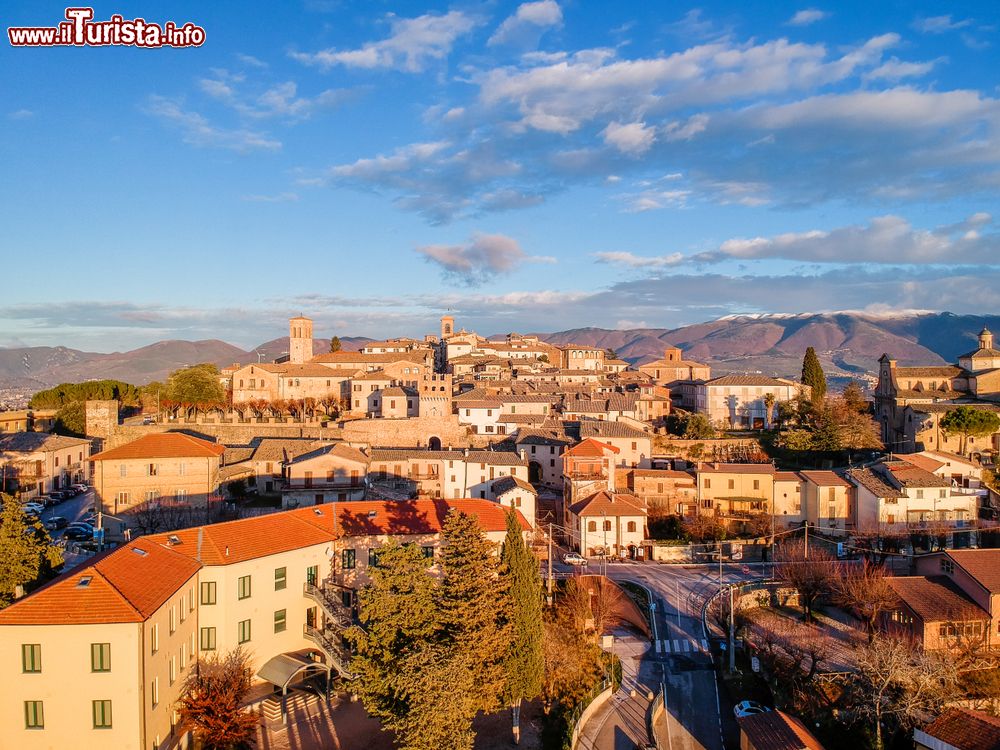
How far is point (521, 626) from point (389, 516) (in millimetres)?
9927

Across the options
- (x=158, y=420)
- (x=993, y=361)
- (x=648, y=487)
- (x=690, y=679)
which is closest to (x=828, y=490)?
(x=648, y=487)

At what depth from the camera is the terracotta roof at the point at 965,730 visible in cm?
2408

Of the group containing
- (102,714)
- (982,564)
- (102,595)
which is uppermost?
(102,595)

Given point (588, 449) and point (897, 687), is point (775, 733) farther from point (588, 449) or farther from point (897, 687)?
point (588, 449)

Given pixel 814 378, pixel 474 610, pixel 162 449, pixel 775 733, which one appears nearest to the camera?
pixel 775 733

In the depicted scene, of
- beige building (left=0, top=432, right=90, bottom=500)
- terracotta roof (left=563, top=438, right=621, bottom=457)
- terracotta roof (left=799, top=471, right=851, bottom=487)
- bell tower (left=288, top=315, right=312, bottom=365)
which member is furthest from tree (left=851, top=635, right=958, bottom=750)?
bell tower (left=288, top=315, right=312, bottom=365)

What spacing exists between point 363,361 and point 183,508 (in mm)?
43172

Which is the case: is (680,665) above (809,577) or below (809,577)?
below

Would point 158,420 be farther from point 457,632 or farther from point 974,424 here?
point 974,424

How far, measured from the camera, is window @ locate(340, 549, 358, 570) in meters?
30.4

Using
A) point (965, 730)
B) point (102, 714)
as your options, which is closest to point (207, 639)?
point (102, 714)

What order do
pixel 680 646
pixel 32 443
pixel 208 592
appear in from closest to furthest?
pixel 208 592 → pixel 680 646 → pixel 32 443

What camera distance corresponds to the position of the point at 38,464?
53781mm

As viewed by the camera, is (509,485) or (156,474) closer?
(156,474)
